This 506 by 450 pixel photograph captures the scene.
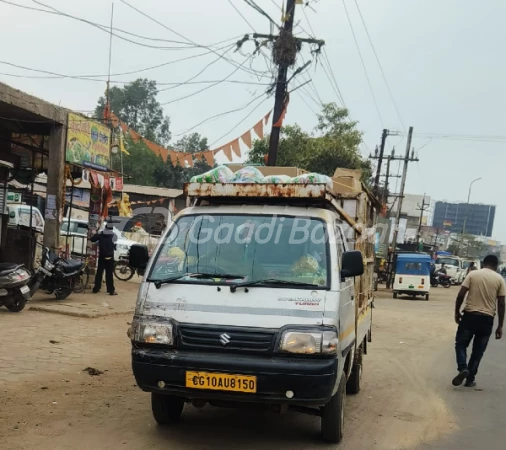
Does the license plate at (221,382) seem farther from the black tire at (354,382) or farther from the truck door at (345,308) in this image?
the black tire at (354,382)

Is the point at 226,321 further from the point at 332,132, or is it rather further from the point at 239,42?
the point at 332,132

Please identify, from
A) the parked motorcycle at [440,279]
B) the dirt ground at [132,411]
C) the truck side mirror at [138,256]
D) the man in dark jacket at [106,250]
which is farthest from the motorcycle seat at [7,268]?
the parked motorcycle at [440,279]

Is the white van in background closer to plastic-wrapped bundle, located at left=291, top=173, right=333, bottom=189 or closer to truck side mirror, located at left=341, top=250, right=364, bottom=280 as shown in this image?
plastic-wrapped bundle, located at left=291, top=173, right=333, bottom=189

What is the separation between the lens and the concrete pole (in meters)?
12.4

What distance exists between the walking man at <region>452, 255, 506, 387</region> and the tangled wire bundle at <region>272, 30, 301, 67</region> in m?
8.72

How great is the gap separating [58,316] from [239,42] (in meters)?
8.57

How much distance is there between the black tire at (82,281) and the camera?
1319 centimetres

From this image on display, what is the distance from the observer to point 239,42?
15.1m

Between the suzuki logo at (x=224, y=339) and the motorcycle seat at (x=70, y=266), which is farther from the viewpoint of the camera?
the motorcycle seat at (x=70, y=266)

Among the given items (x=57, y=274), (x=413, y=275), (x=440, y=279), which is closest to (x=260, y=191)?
(x=57, y=274)

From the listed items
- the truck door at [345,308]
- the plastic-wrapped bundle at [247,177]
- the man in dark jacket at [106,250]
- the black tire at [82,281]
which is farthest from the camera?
the man in dark jacket at [106,250]

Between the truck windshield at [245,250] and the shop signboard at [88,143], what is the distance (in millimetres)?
8658

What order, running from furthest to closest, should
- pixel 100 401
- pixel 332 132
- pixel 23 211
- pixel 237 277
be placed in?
pixel 332 132 < pixel 23 211 < pixel 100 401 < pixel 237 277

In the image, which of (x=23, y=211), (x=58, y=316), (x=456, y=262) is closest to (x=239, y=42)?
(x=23, y=211)
